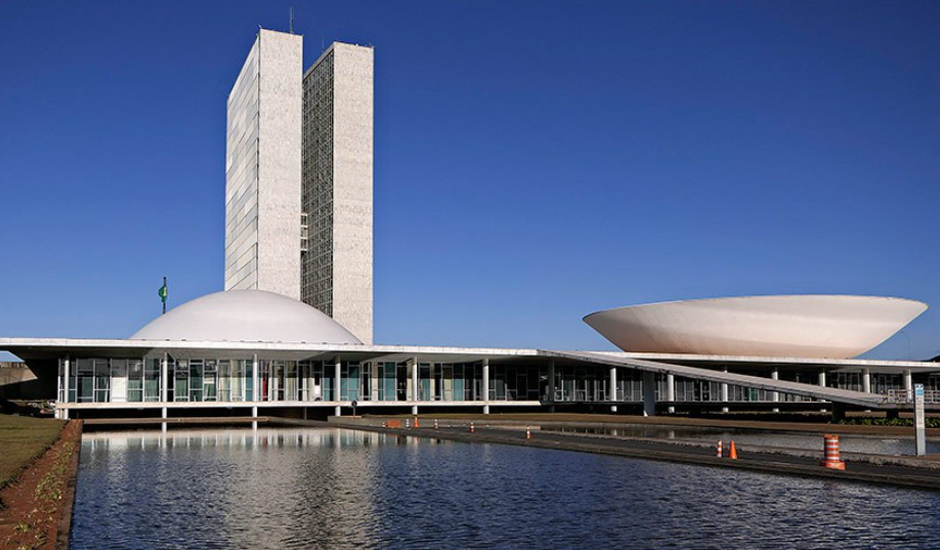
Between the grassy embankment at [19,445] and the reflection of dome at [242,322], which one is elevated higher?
the reflection of dome at [242,322]

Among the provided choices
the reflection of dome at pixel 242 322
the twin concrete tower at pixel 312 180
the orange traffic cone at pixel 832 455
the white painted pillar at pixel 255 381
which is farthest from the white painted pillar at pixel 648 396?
the twin concrete tower at pixel 312 180

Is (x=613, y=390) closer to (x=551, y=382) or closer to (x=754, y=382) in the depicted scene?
(x=551, y=382)

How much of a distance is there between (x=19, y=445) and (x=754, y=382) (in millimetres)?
34836

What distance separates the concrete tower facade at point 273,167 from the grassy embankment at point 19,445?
62479mm

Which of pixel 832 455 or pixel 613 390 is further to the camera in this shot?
pixel 613 390

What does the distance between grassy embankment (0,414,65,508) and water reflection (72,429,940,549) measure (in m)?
1.44

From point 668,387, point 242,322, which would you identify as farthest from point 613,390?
point 242,322

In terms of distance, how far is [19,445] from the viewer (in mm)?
28391

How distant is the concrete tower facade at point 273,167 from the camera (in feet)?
344

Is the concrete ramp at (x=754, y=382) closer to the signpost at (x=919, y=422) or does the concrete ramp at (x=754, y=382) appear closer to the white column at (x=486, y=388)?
the white column at (x=486, y=388)

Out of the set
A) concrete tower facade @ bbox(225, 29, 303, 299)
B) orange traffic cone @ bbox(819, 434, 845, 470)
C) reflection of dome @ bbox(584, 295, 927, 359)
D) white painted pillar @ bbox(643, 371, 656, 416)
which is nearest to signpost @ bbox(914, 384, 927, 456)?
orange traffic cone @ bbox(819, 434, 845, 470)

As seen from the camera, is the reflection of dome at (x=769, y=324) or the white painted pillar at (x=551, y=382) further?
the reflection of dome at (x=769, y=324)

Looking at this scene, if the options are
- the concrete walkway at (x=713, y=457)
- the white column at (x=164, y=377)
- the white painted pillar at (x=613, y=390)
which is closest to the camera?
the concrete walkway at (x=713, y=457)

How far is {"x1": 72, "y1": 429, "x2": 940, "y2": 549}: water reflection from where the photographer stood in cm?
1307
